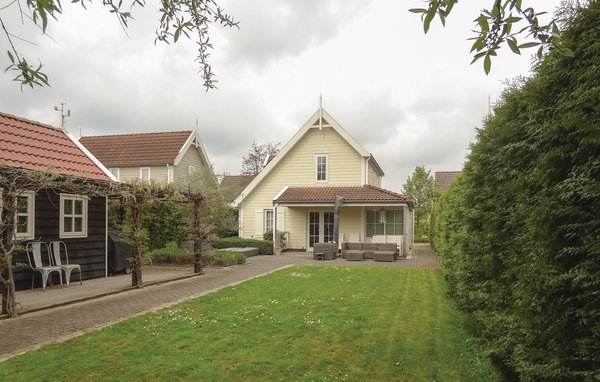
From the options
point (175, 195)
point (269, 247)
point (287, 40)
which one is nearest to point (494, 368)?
point (287, 40)

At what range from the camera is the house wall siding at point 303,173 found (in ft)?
80.0

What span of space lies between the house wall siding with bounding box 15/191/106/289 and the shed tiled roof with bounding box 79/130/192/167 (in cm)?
1560

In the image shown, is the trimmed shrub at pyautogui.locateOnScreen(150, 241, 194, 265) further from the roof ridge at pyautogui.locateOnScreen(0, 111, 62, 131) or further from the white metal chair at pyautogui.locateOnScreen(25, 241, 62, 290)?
the roof ridge at pyautogui.locateOnScreen(0, 111, 62, 131)

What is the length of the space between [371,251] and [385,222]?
317 cm

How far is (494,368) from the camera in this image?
477 cm

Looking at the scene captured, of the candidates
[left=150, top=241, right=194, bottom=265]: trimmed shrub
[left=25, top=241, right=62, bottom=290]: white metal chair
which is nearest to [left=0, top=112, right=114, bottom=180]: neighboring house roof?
[left=25, top=241, right=62, bottom=290]: white metal chair

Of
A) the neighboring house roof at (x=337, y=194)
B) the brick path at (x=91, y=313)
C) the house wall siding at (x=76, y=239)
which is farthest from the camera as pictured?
the neighboring house roof at (x=337, y=194)

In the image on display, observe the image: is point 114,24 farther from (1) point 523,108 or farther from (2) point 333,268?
(2) point 333,268

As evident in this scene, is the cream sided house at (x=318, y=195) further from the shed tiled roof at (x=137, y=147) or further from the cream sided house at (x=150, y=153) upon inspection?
the shed tiled roof at (x=137, y=147)

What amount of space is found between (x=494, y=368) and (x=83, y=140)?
3465 cm

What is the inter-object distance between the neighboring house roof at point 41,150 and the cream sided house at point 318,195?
35.8 feet

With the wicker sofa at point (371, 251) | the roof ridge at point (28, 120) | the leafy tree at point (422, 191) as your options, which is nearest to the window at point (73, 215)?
the roof ridge at point (28, 120)

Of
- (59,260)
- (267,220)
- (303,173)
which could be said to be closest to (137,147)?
(267,220)

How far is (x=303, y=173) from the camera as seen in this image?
991 inches
